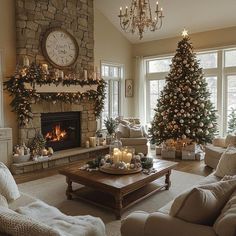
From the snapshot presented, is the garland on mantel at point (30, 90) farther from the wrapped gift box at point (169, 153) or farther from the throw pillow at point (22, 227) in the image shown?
the throw pillow at point (22, 227)

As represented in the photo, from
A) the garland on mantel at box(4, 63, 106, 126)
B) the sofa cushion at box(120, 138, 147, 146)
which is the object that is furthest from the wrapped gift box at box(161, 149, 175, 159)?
the garland on mantel at box(4, 63, 106, 126)

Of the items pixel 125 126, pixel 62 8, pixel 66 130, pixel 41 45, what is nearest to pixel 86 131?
pixel 66 130

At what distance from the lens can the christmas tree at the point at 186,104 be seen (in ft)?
21.8

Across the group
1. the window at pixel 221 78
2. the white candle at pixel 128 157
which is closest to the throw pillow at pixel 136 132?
the window at pixel 221 78

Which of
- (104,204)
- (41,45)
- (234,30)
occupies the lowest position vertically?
(104,204)

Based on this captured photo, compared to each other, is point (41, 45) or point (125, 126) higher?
point (41, 45)

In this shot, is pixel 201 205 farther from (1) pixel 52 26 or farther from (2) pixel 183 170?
(1) pixel 52 26

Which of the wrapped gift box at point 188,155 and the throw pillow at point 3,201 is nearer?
the throw pillow at point 3,201

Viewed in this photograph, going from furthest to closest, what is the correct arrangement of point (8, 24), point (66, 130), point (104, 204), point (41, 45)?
1. point (66, 130)
2. point (41, 45)
3. point (8, 24)
4. point (104, 204)

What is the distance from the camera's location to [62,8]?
6.46 metres

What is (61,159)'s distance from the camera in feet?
20.3

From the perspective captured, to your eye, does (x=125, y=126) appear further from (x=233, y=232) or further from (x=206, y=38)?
(x=233, y=232)

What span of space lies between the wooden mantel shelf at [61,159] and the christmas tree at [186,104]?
1790 millimetres

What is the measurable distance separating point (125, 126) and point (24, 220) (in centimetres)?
531
